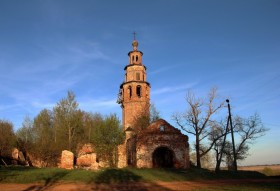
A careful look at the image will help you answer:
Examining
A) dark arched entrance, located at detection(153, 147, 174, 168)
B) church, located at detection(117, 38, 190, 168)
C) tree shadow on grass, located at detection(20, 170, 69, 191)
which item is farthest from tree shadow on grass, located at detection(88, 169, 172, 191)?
dark arched entrance, located at detection(153, 147, 174, 168)

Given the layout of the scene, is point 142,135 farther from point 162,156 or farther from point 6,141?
point 6,141

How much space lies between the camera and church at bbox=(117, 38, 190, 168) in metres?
27.8

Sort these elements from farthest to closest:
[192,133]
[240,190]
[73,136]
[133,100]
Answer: [133,100] < [73,136] < [192,133] < [240,190]

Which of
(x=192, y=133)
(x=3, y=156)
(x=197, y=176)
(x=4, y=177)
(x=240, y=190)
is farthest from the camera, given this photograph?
(x=192, y=133)

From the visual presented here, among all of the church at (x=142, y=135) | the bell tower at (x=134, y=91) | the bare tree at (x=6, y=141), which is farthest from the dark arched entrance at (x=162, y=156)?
the bare tree at (x=6, y=141)

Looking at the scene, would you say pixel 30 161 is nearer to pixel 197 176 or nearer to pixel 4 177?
pixel 4 177

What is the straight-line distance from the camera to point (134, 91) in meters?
41.2

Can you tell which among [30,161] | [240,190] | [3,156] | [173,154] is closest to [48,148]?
[30,161]

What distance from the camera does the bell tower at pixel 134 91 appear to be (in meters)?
40.7

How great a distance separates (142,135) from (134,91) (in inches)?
537

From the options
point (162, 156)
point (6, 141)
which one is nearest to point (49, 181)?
point (6, 141)

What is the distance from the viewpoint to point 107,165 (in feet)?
106

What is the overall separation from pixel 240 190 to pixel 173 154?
1520 centimetres

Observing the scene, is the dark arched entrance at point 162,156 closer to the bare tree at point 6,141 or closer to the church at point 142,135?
the church at point 142,135
